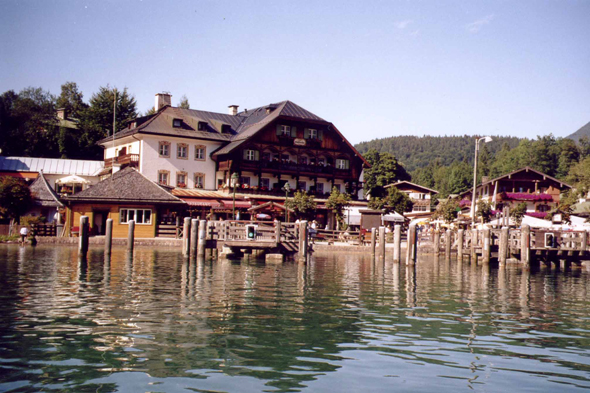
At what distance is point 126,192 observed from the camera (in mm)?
47375

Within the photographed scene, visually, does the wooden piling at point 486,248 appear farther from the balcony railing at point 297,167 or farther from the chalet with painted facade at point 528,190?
the chalet with painted facade at point 528,190

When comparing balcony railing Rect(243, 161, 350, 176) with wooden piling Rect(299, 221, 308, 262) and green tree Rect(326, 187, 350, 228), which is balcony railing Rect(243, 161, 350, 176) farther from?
wooden piling Rect(299, 221, 308, 262)

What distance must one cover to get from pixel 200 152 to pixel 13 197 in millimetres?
18533

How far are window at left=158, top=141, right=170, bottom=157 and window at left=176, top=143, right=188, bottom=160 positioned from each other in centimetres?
102

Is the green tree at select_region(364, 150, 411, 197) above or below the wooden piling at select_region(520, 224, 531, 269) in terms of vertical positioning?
above

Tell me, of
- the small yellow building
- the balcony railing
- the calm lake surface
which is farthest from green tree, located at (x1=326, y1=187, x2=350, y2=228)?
the calm lake surface

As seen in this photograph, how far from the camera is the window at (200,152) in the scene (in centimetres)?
6297

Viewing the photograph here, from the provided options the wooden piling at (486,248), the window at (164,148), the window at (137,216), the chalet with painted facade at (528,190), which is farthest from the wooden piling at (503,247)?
the chalet with painted facade at (528,190)

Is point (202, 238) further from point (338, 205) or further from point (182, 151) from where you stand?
point (182, 151)

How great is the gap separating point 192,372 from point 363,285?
1332cm

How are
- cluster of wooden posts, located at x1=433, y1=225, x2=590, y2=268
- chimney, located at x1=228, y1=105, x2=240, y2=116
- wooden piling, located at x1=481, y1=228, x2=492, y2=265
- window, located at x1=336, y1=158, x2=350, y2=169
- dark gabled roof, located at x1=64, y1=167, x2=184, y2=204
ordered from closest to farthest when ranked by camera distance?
1. cluster of wooden posts, located at x1=433, y1=225, x2=590, y2=268
2. wooden piling, located at x1=481, y1=228, x2=492, y2=265
3. dark gabled roof, located at x1=64, y1=167, x2=184, y2=204
4. window, located at x1=336, y1=158, x2=350, y2=169
5. chimney, located at x1=228, y1=105, x2=240, y2=116

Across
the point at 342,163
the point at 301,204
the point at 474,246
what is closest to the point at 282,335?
the point at 474,246

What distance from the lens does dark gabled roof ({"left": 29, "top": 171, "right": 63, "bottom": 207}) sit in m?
57.4

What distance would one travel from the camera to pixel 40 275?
22250 mm
